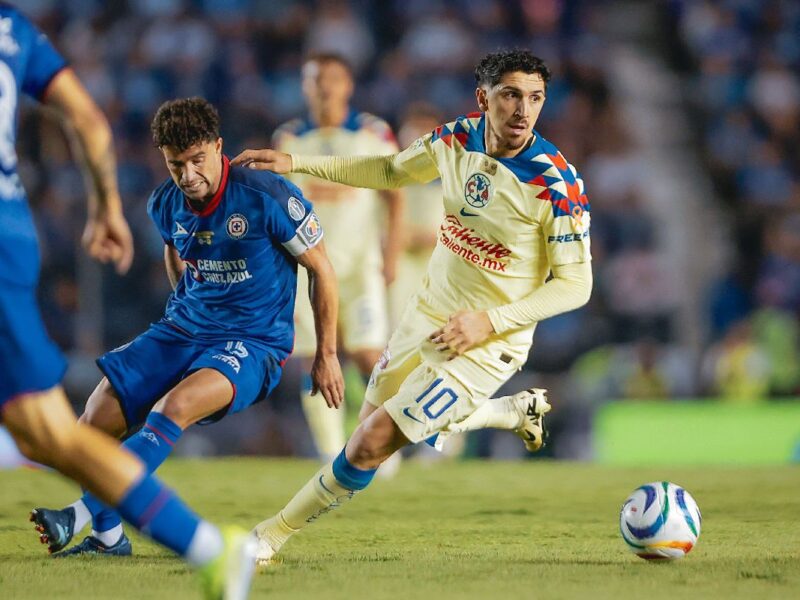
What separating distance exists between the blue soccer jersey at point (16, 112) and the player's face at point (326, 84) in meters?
4.74

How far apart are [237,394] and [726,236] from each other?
30.5ft

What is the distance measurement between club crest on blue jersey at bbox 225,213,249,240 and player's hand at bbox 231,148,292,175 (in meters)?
0.25

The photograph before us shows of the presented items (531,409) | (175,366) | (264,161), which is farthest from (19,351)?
(531,409)

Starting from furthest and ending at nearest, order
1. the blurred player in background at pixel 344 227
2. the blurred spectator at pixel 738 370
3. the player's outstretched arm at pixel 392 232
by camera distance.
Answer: the blurred spectator at pixel 738 370 < the player's outstretched arm at pixel 392 232 < the blurred player in background at pixel 344 227

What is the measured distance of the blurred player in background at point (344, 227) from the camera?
8984 millimetres

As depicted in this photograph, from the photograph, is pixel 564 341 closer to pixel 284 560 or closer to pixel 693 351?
pixel 693 351

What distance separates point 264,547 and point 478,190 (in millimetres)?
1769

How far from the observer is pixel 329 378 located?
18.1ft

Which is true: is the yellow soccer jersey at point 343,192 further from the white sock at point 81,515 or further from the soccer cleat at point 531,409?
the white sock at point 81,515

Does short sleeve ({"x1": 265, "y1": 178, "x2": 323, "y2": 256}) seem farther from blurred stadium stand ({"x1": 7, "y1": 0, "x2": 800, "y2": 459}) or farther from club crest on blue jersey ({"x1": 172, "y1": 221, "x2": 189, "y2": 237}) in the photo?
blurred stadium stand ({"x1": 7, "y1": 0, "x2": 800, "y2": 459})

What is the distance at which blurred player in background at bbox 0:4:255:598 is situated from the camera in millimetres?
4004

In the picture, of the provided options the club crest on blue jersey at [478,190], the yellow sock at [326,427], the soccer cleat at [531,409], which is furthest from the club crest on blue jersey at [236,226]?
the yellow sock at [326,427]

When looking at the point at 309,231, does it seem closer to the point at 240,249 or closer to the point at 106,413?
the point at 240,249

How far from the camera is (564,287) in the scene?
216 inches
